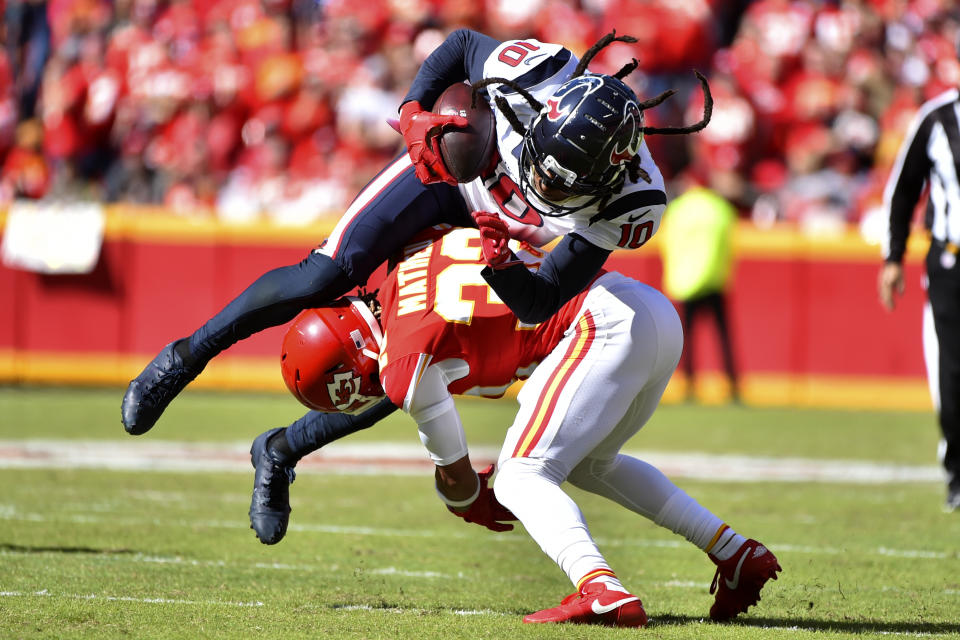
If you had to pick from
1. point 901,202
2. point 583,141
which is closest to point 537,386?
point 583,141

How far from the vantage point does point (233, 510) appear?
233 inches

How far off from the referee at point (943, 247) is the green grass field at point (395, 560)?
0.43 metres

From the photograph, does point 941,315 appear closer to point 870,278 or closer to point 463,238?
point 463,238

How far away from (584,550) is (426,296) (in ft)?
2.89

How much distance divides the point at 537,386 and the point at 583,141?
727 millimetres

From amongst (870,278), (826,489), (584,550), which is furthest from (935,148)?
(870,278)

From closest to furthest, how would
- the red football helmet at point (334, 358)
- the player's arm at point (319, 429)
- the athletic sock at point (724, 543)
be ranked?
the athletic sock at point (724, 543) < the red football helmet at point (334, 358) < the player's arm at point (319, 429)

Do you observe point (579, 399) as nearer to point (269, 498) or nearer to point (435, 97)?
point (435, 97)

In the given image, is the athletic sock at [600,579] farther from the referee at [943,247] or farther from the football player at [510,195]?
the referee at [943,247]

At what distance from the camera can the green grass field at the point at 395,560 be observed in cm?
362

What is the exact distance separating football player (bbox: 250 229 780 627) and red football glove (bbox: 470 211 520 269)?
1.28 ft

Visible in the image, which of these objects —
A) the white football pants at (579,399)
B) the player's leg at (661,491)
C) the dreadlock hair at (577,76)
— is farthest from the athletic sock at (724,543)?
the dreadlock hair at (577,76)

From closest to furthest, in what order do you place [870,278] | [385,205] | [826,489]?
[385,205] < [826,489] < [870,278]

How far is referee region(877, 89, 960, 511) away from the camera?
6.14 metres
